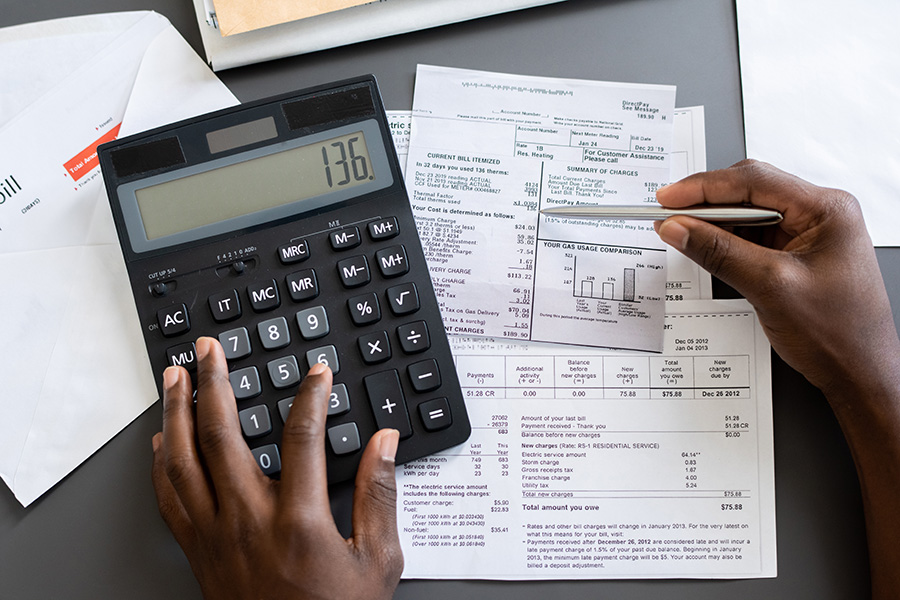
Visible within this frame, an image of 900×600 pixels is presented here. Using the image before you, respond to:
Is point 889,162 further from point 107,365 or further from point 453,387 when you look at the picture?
point 107,365

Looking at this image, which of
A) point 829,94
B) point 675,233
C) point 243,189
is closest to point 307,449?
point 243,189

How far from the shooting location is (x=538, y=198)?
55 centimetres

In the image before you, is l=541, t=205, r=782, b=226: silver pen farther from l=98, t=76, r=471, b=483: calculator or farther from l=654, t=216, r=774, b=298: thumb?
l=98, t=76, r=471, b=483: calculator

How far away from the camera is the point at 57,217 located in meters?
0.54

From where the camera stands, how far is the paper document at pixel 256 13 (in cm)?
54

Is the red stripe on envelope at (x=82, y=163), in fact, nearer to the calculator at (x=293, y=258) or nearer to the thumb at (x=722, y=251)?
the calculator at (x=293, y=258)

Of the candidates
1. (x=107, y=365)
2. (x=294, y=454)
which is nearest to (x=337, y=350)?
(x=294, y=454)

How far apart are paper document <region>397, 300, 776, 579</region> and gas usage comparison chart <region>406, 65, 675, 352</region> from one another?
0.03 m

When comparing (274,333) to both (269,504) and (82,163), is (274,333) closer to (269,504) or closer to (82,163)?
(269,504)

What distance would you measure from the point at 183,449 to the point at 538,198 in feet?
1.12

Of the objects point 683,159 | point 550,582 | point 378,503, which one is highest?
point 683,159

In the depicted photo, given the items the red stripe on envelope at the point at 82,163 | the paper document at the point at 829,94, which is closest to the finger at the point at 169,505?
the red stripe on envelope at the point at 82,163

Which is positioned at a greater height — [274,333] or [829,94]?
[829,94]

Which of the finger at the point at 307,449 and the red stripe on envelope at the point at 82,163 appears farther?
the red stripe on envelope at the point at 82,163
